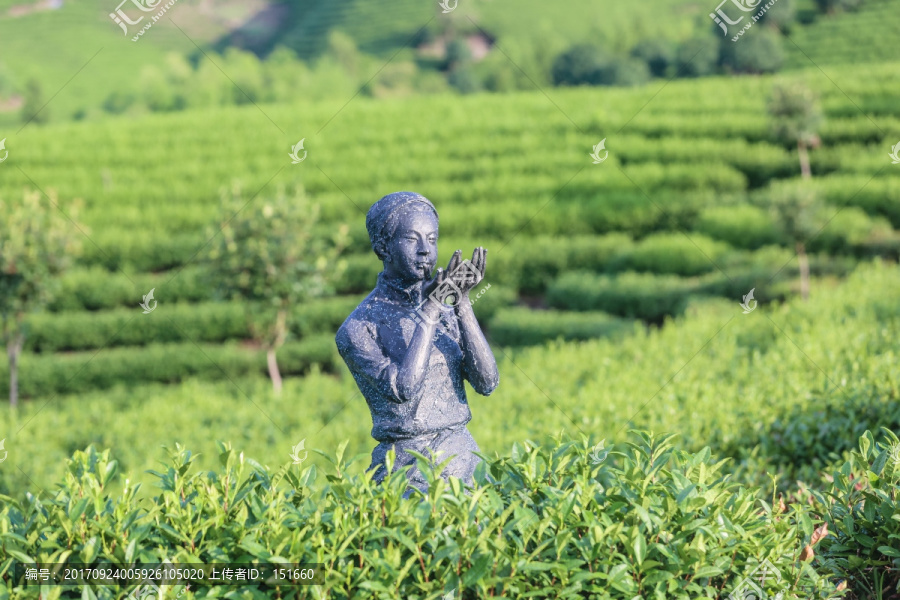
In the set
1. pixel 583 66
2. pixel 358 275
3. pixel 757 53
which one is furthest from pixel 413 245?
pixel 583 66

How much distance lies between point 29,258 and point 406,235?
8.46 m

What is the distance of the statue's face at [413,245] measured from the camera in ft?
10.8

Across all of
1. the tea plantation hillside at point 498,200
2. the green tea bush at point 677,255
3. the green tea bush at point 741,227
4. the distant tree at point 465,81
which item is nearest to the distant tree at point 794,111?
the tea plantation hillside at point 498,200

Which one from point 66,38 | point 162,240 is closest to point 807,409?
point 162,240

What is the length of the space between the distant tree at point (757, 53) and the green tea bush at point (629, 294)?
19496 mm

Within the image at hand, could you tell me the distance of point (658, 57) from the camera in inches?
1366

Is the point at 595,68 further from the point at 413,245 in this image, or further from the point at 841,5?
the point at 413,245

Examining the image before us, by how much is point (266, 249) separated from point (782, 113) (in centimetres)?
1008

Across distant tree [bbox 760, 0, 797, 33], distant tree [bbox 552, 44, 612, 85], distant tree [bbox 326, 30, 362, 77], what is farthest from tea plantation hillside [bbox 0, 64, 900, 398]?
distant tree [bbox 326, 30, 362, 77]

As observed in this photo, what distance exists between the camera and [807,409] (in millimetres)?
5832

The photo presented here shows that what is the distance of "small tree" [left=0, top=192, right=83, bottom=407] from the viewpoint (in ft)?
32.3

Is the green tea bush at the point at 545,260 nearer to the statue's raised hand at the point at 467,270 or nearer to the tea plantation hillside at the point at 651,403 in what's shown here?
the tea plantation hillside at the point at 651,403

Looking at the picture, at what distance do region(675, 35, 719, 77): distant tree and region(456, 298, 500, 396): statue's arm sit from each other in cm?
2944

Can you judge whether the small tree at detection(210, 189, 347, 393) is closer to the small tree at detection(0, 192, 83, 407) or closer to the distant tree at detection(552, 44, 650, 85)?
the small tree at detection(0, 192, 83, 407)
